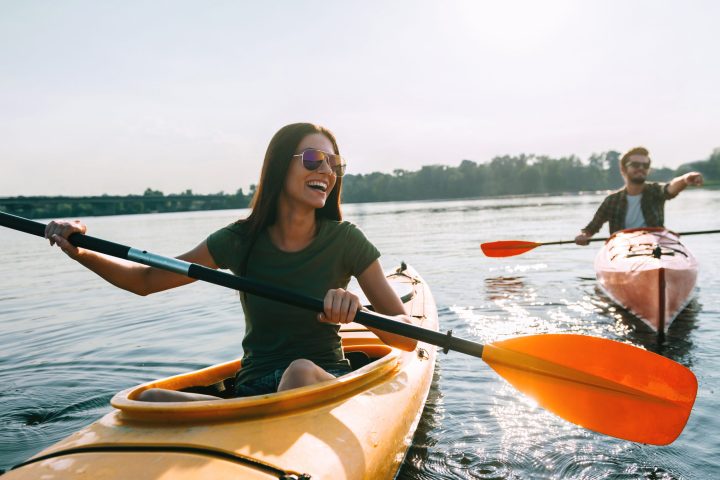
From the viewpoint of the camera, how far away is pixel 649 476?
3115 millimetres

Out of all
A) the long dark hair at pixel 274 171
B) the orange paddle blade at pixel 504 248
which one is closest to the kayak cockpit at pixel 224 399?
the long dark hair at pixel 274 171

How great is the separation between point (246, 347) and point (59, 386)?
Answer: 12.1 ft

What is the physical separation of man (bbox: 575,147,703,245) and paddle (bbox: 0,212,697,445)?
5434 millimetres

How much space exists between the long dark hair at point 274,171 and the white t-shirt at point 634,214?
6874 mm

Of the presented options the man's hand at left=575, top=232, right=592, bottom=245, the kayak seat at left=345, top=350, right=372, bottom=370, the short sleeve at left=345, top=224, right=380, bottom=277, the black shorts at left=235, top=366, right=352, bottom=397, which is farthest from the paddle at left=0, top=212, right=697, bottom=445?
the man's hand at left=575, top=232, right=592, bottom=245

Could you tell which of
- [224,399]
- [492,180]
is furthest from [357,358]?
[492,180]

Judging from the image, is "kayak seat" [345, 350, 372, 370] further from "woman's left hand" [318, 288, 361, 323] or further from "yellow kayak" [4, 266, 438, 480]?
"woman's left hand" [318, 288, 361, 323]

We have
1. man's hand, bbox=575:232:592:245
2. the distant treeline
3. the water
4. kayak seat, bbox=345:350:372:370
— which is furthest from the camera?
the distant treeline

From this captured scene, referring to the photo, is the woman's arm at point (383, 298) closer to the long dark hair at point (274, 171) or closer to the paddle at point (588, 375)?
the paddle at point (588, 375)

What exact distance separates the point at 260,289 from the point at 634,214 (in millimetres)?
7419

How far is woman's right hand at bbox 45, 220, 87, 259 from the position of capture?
273 cm

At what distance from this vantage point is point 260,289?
263 centimetres

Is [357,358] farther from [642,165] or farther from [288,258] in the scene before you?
[642,165]

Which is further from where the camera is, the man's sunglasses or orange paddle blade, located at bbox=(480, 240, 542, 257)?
orange paddle blade, located at bbox=(480, 240, 542, 257)
